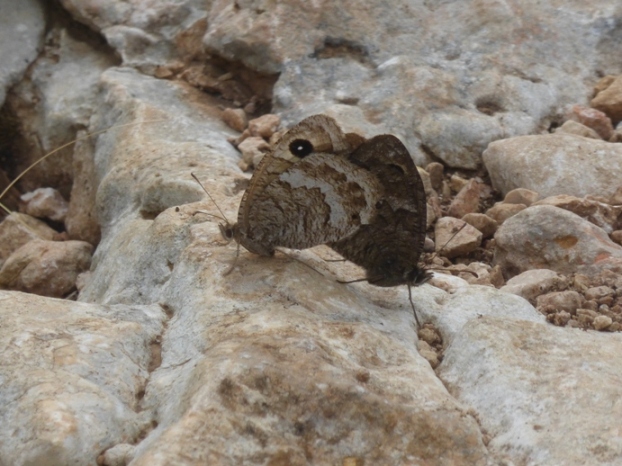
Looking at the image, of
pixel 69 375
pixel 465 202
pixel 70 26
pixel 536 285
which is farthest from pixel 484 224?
pixel 70 26

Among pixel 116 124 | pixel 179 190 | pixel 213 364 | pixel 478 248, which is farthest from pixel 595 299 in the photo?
pixel 116 124

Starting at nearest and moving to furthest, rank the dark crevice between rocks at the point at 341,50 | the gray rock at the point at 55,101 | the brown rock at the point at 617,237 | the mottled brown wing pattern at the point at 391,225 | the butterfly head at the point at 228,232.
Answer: the mottled brown wing pattern at the point at 391,225
the butterfly head at the point at 228,232
the brown rock at the point at 617,237
the dark crevice between rocks at the point at 341,50
the gray rock at the point at 55,101

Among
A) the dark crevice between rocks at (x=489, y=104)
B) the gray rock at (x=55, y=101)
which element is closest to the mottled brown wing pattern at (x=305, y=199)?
the dark crevice between rocks at (x=489, y=104)

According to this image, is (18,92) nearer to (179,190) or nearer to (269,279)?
(179,190)

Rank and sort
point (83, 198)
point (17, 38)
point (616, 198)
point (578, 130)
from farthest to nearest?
point (17, 38), point (83, 198), point (578, 130), point (616, 198)

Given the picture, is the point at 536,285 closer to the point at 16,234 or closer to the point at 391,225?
the point at 391,225

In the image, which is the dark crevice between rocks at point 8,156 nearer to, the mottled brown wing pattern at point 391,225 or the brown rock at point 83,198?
the brown rock at point 83,198
